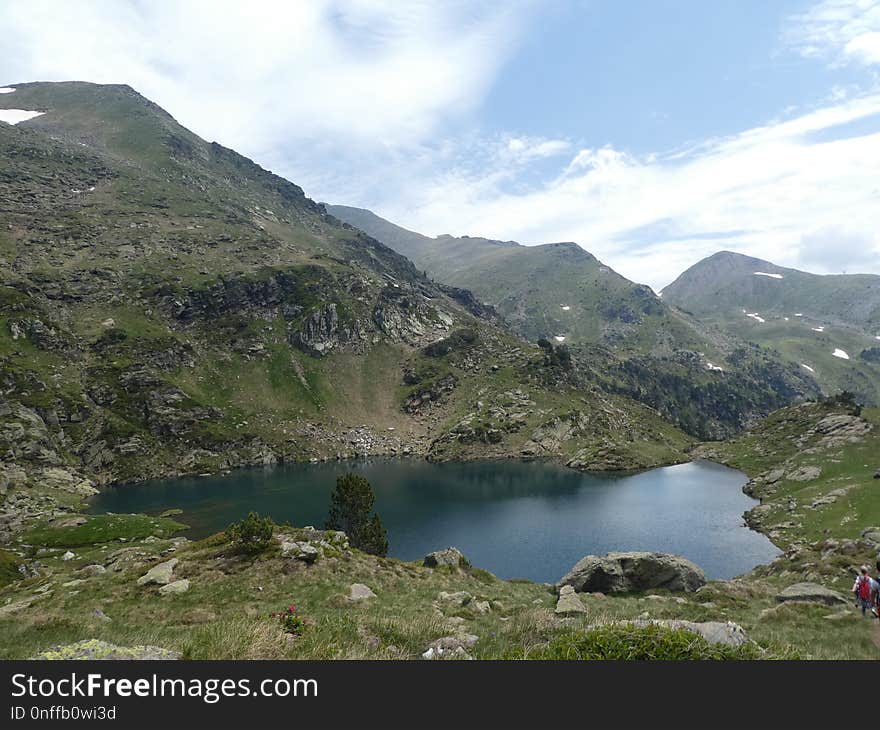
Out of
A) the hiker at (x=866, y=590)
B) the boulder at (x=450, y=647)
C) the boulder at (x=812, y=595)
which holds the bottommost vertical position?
the boulder at (x=812, y=595)

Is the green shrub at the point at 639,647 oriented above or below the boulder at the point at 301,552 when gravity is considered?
above

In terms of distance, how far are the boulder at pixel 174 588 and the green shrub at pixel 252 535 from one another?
17.2 feet

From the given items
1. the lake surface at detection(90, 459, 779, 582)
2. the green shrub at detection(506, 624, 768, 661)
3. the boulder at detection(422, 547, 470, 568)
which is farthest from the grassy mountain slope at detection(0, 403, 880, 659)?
the lake surface at detection(90, 459, 779, 582)

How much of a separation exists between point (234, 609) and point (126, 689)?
780 inches

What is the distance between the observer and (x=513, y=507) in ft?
371

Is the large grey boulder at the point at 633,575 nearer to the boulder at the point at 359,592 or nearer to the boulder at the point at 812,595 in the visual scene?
the boulder at the point at 812,595

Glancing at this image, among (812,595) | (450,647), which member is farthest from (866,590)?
(450,647)

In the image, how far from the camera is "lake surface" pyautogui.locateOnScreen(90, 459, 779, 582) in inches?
3066

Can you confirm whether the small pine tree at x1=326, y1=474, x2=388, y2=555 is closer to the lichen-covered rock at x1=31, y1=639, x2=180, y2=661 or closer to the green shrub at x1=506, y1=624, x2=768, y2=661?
the lichen-covered rock at x1=31, y1=639, x2=180, y2=661

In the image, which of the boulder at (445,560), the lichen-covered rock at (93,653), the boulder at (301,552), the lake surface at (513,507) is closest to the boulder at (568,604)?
the boulder at (445,560)

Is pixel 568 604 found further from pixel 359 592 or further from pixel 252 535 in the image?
pixel 252 535

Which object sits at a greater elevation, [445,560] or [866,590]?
[866,590]

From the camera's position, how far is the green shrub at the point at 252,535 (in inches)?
1320

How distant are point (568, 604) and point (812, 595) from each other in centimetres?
1527
